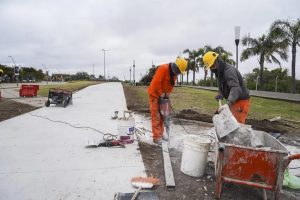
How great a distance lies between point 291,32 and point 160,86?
2494cm

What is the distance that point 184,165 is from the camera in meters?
4.84

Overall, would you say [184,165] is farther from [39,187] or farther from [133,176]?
[39,187]

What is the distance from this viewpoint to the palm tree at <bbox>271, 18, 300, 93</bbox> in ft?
87.3

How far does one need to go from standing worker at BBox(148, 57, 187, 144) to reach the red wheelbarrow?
2.67 meters

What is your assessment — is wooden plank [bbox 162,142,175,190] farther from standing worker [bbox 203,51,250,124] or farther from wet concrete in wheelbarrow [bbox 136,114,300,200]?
standing worker [bbox 203,51,250,124]

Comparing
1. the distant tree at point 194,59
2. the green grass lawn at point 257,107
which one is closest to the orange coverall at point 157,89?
the green grass lawn at point 257,107

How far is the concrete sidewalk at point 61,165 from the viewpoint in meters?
4.09

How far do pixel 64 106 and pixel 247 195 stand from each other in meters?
9.84

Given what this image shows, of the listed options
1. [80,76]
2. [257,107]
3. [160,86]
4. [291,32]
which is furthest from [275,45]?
[80,76]

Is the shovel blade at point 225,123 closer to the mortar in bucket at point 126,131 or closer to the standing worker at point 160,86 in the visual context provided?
the standing worker at point 160,86

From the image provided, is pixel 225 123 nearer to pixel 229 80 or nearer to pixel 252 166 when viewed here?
pixel 252 166

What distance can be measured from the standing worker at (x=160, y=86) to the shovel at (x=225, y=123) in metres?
2.00

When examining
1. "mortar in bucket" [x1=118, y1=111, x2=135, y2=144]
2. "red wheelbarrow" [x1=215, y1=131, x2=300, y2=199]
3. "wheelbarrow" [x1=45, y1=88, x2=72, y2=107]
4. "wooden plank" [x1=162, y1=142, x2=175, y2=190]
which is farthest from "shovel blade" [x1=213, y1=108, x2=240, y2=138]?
"wheelbarrow" [x1=45, y1=88, x2=72, y2=107]

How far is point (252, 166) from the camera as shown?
3.81 m
